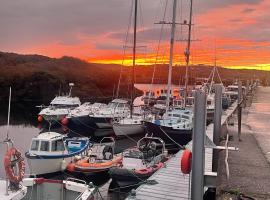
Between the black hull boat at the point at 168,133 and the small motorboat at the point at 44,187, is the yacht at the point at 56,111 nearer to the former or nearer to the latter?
the black hull boat at the point at 168,133

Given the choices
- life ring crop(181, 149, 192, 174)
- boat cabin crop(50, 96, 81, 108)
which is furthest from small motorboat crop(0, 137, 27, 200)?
boat cabin crop(50, 96, 81, 108)

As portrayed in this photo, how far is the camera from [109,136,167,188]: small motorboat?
64.0ft

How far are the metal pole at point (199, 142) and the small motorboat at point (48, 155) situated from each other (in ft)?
51.7

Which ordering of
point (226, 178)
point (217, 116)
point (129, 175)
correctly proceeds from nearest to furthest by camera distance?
point (226, 178) < point (217, 116) < point (129, 175)

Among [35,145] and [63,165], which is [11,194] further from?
[35,145]

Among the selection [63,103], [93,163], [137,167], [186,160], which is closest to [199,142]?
[186,160]

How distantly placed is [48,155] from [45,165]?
24.6 inches

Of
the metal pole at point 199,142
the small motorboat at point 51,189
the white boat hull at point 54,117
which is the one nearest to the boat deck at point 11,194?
the small motorboat at point 51,189

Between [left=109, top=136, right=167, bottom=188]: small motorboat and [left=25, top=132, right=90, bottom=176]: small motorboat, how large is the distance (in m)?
4.94

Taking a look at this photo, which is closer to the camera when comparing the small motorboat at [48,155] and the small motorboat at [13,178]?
the small motorboat at [13,178]

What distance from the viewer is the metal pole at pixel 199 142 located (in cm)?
945

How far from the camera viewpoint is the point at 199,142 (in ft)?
31.3

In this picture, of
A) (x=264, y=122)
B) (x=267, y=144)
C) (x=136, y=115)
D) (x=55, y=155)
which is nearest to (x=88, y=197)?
(x=55, y=155)

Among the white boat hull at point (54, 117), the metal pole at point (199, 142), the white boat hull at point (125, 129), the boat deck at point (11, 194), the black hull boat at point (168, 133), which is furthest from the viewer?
the white boat hull at point (54, 117)
